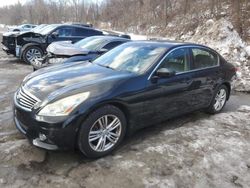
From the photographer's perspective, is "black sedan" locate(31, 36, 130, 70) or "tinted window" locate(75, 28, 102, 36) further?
"tinted window" locate(75, 28, 102, 36)

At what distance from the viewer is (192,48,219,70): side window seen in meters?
5.05

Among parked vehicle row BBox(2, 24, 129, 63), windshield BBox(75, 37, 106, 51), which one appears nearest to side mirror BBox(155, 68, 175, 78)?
windshield BBox(75, 37, 106, 51)

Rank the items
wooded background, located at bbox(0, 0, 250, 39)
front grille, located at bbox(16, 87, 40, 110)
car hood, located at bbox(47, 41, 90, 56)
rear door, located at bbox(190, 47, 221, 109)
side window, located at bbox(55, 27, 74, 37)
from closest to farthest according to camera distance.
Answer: front grille, located at bbox(16, 87, 40, 110) → rear door, located at bbox(190, 47, 221, 109) → car hood, located at bbox(47, 41, 90, 56) → side window, located at bbox(55, 27, 74, 37) → wooded background, located at bbox(0, 0, 250, 39)

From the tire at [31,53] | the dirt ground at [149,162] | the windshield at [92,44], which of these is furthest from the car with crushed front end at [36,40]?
the dirt ground at [149,162]

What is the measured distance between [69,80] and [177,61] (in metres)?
1.88

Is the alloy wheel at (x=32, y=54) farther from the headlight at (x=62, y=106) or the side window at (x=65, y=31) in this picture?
the headlight at (x=62, y=106)

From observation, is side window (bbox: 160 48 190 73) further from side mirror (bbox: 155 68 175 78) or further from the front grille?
the front grille

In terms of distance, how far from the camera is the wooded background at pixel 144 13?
1477 centimetres

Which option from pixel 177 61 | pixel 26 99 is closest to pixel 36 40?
pixel 177 61

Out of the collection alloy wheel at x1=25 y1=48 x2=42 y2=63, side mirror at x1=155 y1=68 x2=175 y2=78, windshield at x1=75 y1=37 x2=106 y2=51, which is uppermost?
windshield at x1=75 y1=37 x2=106 y2=51

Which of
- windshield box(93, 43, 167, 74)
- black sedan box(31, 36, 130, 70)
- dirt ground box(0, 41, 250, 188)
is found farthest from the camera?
black sedan box(31, 36, 130, 70)

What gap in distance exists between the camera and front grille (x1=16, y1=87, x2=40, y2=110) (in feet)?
11.5

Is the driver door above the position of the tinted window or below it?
below

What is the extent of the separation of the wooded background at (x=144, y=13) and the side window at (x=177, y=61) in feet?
33.1
